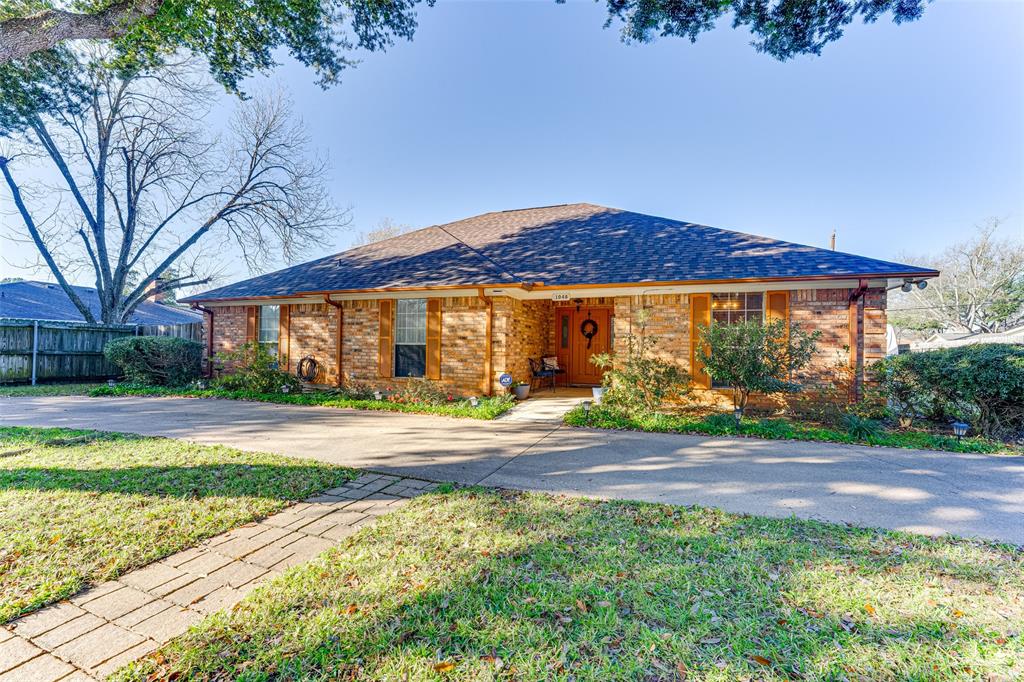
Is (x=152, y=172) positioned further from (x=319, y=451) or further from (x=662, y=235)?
(x=662, y=235)

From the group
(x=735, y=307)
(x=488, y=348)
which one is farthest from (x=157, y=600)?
(x=735, y=307)

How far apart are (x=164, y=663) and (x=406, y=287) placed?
815 cm

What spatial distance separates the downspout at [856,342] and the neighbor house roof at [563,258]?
2.01ft

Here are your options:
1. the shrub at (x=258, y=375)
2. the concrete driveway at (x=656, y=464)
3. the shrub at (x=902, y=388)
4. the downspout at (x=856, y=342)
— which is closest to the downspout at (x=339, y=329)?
the shrub at (x=258, y=375)

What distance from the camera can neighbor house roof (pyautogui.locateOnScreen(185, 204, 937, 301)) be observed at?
8.21m

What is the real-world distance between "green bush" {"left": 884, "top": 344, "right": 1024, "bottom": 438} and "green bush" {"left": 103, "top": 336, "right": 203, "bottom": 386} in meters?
17.2

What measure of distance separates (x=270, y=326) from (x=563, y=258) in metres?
8.61

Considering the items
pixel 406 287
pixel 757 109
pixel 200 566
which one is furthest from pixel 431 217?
pixel 200 566

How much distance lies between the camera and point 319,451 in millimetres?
5551

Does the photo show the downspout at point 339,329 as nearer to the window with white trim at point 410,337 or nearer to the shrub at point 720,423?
the window with white trim at point 410,337

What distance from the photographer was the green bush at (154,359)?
12078mm

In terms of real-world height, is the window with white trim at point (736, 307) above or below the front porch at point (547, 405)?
above

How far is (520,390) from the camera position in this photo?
9750 millimetres

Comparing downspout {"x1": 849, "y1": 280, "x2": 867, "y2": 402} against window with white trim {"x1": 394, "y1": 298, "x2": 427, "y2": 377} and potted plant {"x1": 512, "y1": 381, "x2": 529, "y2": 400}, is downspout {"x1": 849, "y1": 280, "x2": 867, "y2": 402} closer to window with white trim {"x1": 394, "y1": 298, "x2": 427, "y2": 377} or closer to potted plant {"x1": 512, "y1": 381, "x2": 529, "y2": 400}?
potted plant {"x1": 512, "y1": 381, "x2": 529, "y2": 400}
